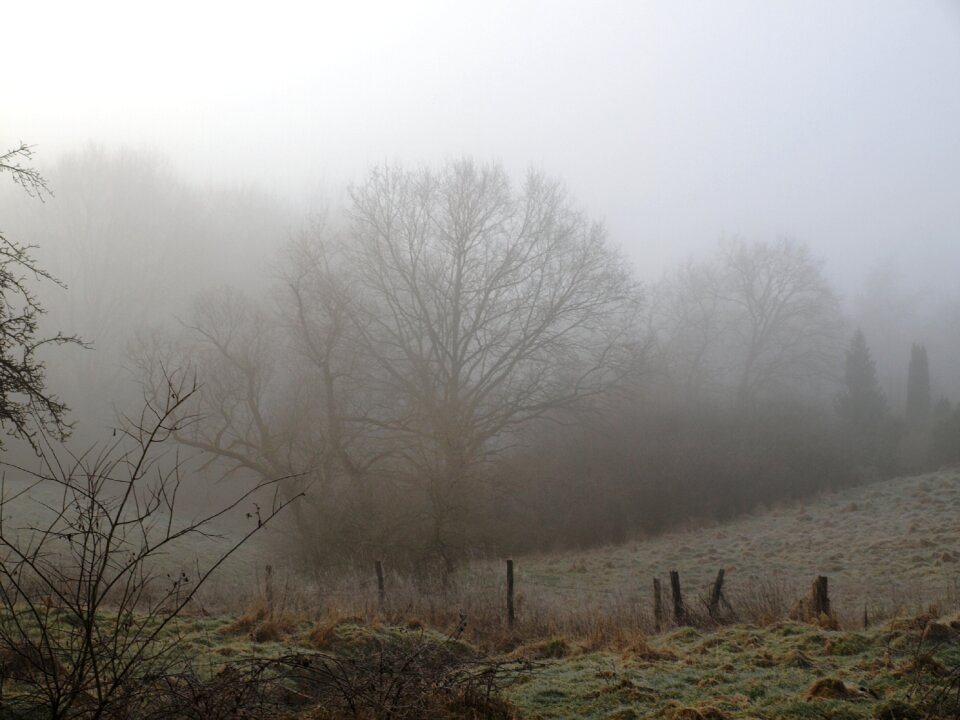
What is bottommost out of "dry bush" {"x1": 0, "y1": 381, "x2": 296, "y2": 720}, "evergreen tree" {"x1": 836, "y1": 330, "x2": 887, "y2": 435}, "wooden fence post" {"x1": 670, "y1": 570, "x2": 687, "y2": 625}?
"wooden fence post" {"x1": 670, "y1": 570, "x2": 687, "y2": 625}

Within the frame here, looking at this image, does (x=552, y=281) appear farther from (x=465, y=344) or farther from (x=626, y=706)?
(x=626, y=706)

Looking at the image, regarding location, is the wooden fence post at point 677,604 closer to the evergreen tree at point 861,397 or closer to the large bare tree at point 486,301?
the large bare tree at point 486,301

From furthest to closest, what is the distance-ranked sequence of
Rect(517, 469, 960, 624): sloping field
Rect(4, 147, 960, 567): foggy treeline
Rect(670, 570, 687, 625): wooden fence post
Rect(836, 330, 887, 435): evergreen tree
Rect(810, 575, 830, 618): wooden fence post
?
Rect(836, 330, 887, 435): evergreen tree
Rect(4, 147, 960, 567): foggy treeline
Rect(517, 469, 960, 624): sloping field
Rect(670, 570, 687, 625): wooden fence post
Rect(810, 575, 830, 618): wooden fence post

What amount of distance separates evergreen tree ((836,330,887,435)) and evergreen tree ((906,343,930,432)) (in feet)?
8.50

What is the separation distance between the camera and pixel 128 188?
1756 inches

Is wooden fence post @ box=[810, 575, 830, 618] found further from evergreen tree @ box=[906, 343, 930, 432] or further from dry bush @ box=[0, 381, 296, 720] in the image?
evergreen tree @ box=[906, 343, 930, 432]

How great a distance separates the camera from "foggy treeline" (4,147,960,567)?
86.3 feet

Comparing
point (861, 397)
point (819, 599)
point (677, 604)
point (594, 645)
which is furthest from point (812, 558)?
point (861, 397)

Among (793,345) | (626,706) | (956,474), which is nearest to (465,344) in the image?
(956,474)

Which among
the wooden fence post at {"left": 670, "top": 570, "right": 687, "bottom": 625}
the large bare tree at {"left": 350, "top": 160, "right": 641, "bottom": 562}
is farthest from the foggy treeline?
the wooden fence post at {"left": 670, "top": 570, "right": 687, "bottom": 625}

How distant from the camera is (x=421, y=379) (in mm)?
29703

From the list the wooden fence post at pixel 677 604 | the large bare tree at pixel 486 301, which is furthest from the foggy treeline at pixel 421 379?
the wooden fence post at pixel 677 604

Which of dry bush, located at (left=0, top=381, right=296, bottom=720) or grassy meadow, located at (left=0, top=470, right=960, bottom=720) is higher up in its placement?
dry bush, located at (left=0, top=381, right=296, bottom=720)

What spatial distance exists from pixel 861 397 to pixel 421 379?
32.2m
